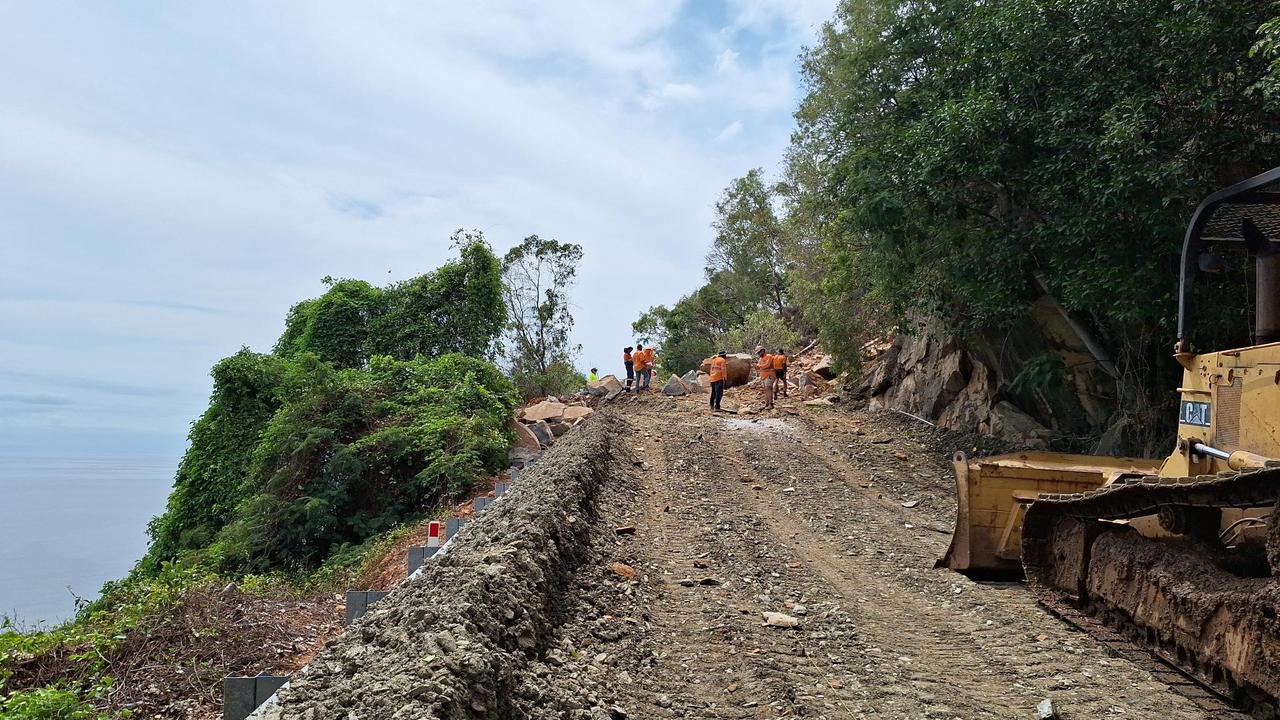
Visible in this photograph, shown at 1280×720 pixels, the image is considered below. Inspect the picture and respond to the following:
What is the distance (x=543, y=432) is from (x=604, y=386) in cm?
742

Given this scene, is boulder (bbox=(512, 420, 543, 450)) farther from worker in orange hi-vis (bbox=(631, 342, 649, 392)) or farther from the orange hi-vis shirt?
worker in orange hi-vis (bbox=(631, 342, 649, 392))

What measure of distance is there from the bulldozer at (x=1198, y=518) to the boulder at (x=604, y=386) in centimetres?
2044

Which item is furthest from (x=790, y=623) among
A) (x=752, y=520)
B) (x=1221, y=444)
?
(x=752, y=520)

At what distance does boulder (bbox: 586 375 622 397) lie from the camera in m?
27.7

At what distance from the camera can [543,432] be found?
2102 centimetres

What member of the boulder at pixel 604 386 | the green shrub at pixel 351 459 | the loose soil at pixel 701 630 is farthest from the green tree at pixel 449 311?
the loose soil at pixel 701 630

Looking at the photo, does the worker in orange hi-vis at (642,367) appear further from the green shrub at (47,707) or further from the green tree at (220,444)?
the green shrub at (47,707)

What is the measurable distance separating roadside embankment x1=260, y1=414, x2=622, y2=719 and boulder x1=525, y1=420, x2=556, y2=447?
40.2 feet

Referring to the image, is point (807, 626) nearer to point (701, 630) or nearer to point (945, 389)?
point (701, 630)

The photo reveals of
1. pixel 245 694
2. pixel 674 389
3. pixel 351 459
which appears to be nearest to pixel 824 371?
pixel 674 389

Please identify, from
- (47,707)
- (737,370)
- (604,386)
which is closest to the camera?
(47,707)

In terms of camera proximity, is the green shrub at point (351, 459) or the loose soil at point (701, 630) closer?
the loose soil at point (701, 630)

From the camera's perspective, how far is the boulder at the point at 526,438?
1931 cm

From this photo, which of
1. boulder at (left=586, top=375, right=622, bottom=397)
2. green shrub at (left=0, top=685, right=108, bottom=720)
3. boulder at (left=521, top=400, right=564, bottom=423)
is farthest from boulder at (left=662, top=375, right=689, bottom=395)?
green shrub at (left=0, top=685, right=108, bottom=720)
